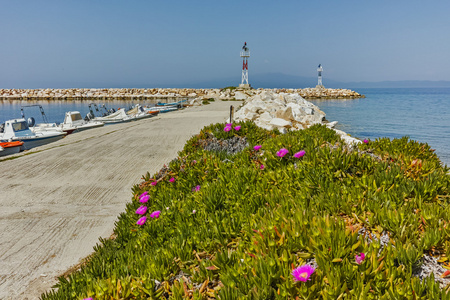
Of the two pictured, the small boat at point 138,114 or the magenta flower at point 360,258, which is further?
the small boat at point 138,114

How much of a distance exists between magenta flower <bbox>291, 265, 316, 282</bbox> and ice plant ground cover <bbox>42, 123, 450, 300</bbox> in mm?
19

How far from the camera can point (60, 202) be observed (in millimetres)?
7453

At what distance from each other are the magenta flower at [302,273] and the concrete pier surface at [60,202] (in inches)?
150

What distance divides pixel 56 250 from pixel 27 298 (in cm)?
131

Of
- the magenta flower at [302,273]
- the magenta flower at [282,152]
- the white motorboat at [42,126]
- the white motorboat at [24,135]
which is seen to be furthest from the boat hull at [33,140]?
the magenta flower at [302,273]

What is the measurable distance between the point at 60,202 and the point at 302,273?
280 inches

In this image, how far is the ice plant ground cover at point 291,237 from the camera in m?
2.09

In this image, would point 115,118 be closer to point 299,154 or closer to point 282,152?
point 282,152

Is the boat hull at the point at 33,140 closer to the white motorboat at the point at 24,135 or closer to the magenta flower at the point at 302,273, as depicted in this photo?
the white motorboat at the point at 24,135

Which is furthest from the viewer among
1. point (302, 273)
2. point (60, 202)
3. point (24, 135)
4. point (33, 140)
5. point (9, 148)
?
point (24, 135)

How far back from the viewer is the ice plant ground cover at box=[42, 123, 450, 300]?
6.86 ft

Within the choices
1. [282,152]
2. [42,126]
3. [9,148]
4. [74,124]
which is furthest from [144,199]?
[42,126]

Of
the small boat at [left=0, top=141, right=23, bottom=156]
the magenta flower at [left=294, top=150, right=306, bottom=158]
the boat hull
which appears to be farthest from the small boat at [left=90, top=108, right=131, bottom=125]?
the magenta flower at [left=294, top=150, right=306, bottom=158]

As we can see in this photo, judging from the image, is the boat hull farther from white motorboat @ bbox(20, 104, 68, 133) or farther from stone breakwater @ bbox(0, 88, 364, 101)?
stone breakwater @ bbox(0, 88, 364, 101)
